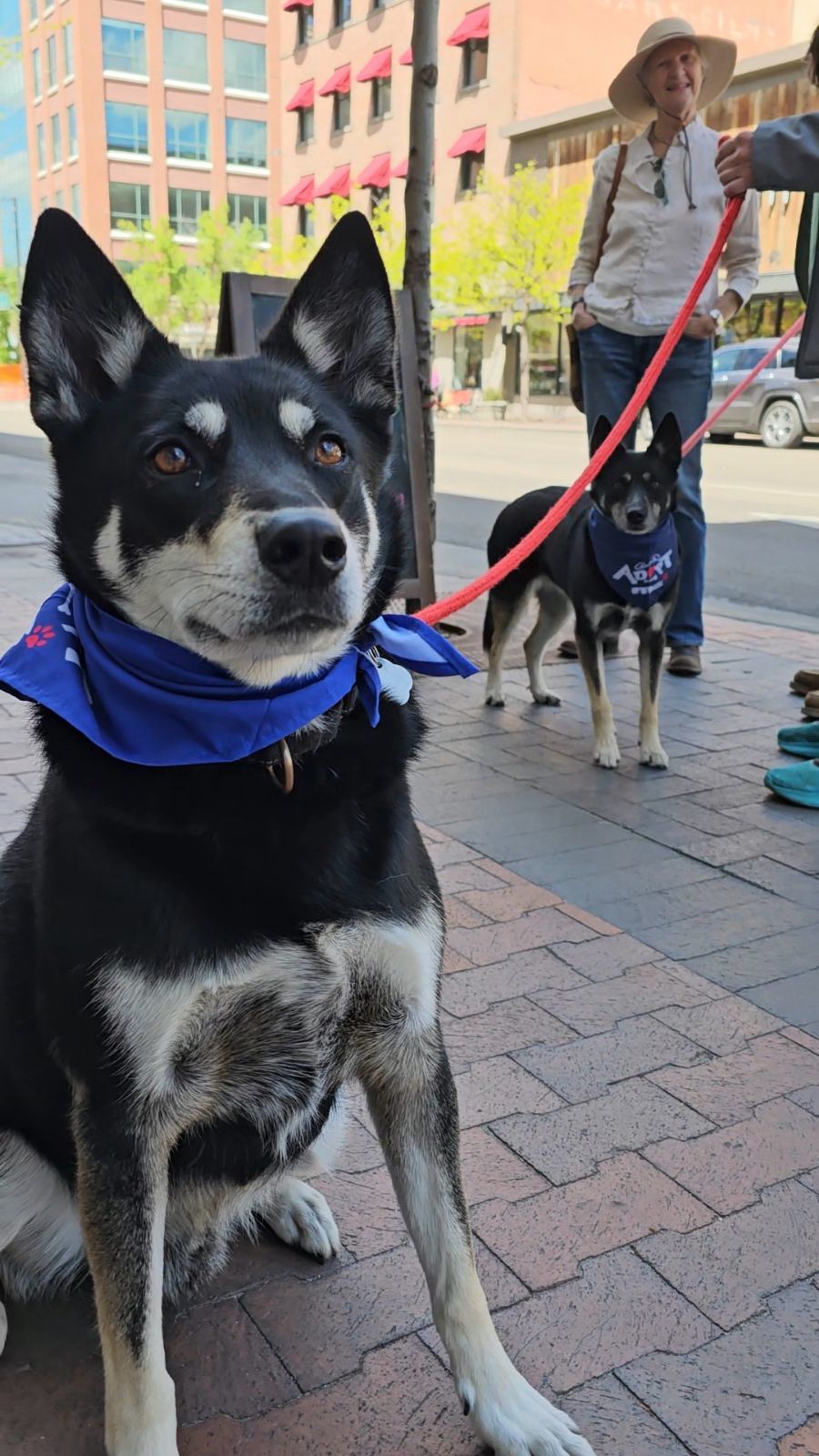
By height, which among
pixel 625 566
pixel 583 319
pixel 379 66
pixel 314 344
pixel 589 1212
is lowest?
pixel 589 1212

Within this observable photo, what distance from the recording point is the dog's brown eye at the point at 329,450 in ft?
6.28

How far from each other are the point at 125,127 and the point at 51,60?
6.84 m

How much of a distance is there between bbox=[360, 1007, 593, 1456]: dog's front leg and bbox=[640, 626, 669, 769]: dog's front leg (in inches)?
130

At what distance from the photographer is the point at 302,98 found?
160 feet

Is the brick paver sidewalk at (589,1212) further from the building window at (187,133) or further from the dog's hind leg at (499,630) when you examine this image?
the building window at (187,133)

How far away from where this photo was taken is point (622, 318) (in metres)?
5.90

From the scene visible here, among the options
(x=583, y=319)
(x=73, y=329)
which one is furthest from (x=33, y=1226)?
(x=583, y=319)

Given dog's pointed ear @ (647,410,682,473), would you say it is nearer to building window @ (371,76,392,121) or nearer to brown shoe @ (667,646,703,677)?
brown shoe @ (667,646,703,677)

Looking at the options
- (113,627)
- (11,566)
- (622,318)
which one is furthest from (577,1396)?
(11,566)

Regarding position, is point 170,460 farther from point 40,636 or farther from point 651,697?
point 651,697

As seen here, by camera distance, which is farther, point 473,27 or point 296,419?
point 473,27

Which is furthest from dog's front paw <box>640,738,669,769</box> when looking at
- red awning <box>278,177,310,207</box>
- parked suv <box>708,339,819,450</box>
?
red awning <box>278,177,310,207</box>

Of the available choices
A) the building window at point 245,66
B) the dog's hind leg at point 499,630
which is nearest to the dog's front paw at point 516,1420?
the dog's hind leg at point 499,630

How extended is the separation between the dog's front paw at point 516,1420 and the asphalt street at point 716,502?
161 centimetres
